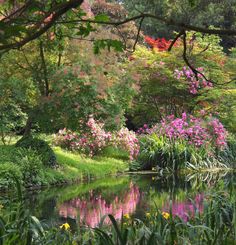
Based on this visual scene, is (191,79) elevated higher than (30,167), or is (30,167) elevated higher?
(191,79)

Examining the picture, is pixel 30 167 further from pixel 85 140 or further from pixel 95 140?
pixel 95 140

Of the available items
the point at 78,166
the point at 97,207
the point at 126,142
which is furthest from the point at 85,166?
the point at 97,207

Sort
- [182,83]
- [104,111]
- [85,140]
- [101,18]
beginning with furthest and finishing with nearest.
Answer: [182,83] → [85,140] → [104,111] → [101,18]

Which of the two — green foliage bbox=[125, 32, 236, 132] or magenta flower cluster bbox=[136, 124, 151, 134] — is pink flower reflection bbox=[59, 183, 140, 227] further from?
green foliage bbox=[125, 32, 236, 132]

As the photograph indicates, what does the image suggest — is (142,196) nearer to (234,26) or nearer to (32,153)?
(32,153)

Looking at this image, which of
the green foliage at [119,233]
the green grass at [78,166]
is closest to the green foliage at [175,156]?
the green grass at [78,166]

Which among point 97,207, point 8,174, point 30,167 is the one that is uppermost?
point 30,167

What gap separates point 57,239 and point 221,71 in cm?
1552

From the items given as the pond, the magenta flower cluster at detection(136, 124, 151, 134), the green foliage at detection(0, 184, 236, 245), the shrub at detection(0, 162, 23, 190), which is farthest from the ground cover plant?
the green foliage at detection(0, 184, 236, 245)

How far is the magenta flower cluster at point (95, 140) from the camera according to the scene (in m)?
16.1

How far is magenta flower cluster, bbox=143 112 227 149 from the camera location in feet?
55.1

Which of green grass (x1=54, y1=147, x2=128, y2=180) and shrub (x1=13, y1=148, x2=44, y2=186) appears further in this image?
green grass (x1=54, y1=147, x2=128, y2=180)

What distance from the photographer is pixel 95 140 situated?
53.5 ft

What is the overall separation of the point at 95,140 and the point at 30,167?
180 inches
